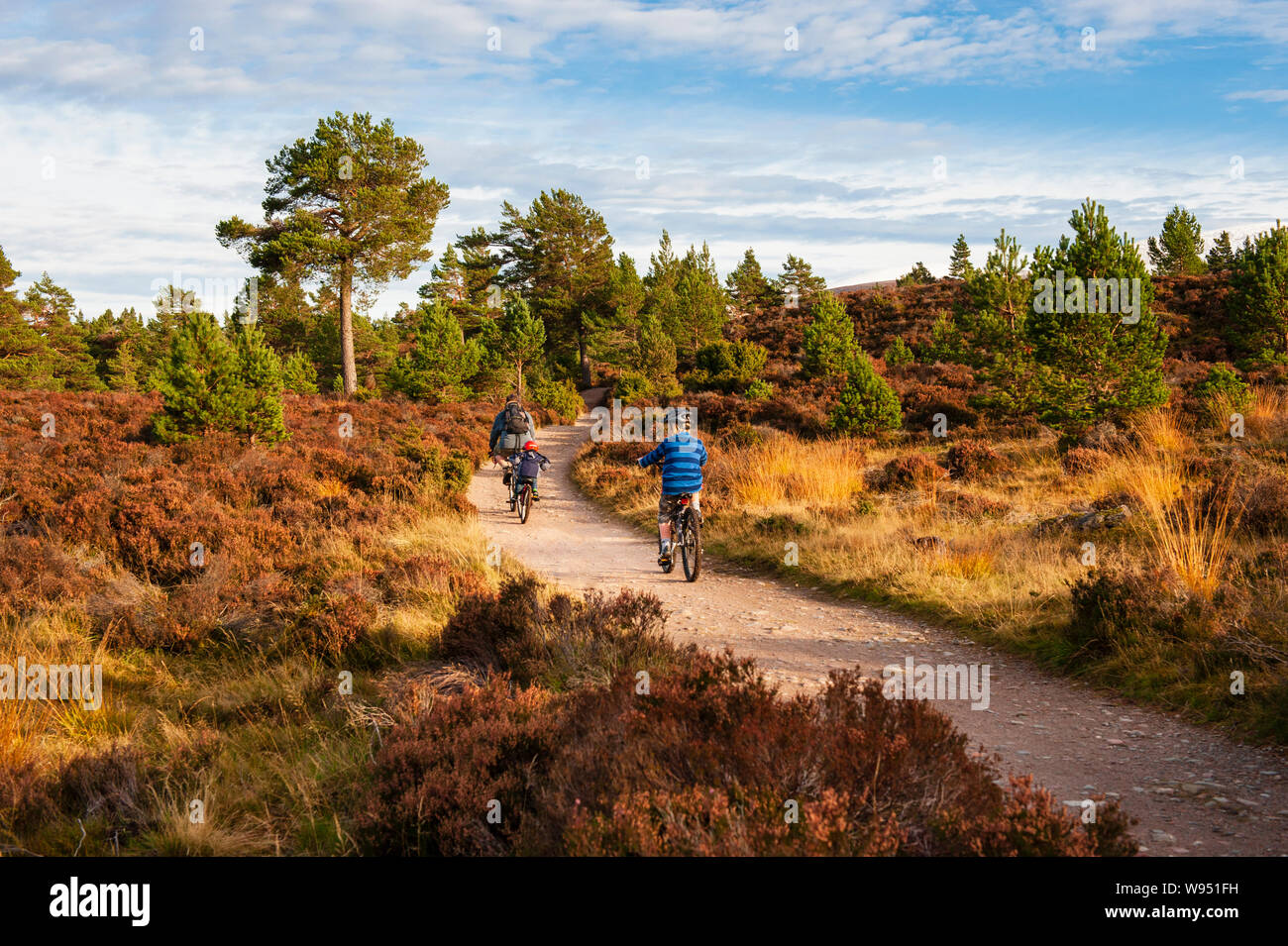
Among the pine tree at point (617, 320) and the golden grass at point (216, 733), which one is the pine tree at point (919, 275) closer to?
the pine tree at point (617, 320)

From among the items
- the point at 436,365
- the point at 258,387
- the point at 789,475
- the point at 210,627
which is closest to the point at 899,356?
the point at 789,475

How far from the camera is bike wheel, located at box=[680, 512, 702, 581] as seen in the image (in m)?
9.53

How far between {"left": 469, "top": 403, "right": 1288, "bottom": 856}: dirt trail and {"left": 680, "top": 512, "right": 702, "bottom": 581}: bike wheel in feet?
0.74

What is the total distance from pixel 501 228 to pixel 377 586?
142ft

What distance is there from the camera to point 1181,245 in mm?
47656

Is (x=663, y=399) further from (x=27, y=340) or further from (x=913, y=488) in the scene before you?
(x=27, y=340)

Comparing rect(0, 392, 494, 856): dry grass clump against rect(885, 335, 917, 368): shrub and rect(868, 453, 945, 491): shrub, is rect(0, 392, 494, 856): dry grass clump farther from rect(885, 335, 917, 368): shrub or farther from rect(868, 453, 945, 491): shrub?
rect(885, 335, 917, 368): shrub

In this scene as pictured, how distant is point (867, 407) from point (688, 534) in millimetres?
11272

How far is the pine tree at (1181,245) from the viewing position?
46.8 meters

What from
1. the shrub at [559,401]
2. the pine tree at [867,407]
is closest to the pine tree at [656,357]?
the shrub at [559,401]

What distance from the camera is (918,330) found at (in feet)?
137

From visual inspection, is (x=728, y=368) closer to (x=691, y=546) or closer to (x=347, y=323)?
(x=347, y=323)

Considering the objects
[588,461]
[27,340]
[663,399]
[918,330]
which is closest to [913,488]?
[588,461]
